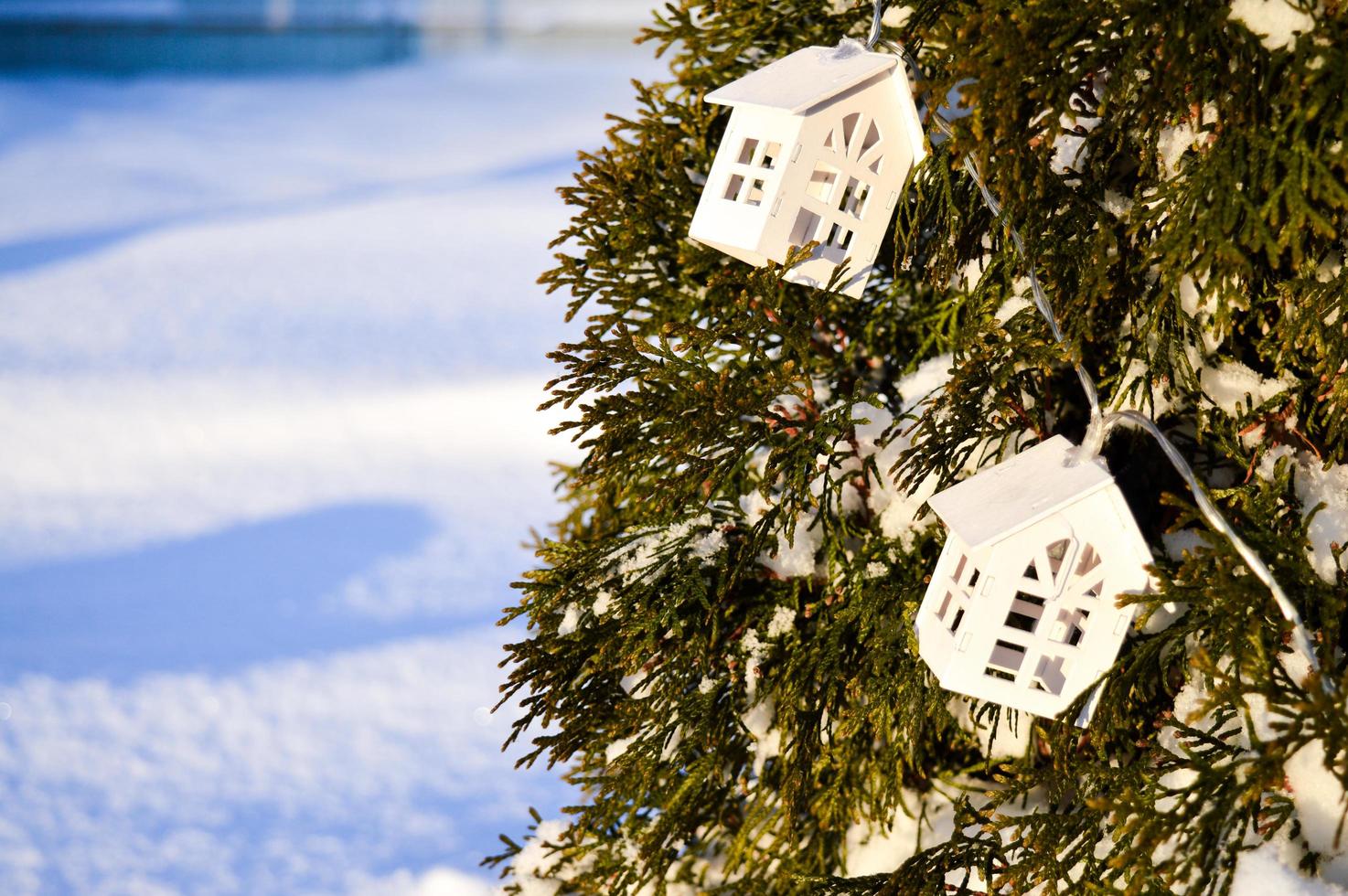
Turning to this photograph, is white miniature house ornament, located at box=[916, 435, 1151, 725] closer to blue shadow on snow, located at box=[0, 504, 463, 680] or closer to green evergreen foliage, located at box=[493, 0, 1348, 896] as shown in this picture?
green evergreen foliage, located at box=[493, 0, 1348, 896]

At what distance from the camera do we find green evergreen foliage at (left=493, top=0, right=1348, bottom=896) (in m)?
1.05

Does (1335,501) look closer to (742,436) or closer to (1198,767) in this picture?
(1198,767)

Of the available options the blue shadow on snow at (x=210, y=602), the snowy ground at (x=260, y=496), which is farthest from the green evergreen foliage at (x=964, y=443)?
the blue shadow on snow at (x=210, y=602)

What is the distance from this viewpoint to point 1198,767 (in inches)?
42.5

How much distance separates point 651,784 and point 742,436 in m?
0.53

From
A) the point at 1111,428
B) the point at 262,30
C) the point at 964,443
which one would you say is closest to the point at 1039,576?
the point at 1111,428

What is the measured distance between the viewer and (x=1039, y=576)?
3.55 ft

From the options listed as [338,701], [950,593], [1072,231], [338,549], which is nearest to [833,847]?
[950,593]

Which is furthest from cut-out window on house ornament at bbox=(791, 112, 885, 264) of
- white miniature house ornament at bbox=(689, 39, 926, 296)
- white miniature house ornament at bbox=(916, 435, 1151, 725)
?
white miniature house ornament at bbox=(916, 435, 1151, 725)

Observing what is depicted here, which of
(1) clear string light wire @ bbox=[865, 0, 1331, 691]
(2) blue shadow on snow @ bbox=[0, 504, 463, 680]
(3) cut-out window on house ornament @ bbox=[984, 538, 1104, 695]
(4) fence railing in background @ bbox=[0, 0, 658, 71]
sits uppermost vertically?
(1) clear string light wire @ bbox=[865, 0, 1331, 691]

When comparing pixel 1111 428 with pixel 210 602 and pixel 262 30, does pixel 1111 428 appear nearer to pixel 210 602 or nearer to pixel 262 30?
pixel 210 602

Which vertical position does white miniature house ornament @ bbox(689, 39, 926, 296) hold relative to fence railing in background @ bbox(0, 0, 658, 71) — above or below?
above

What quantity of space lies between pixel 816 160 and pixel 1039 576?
52cm

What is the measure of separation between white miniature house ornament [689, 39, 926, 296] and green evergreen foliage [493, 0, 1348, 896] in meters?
0.05
